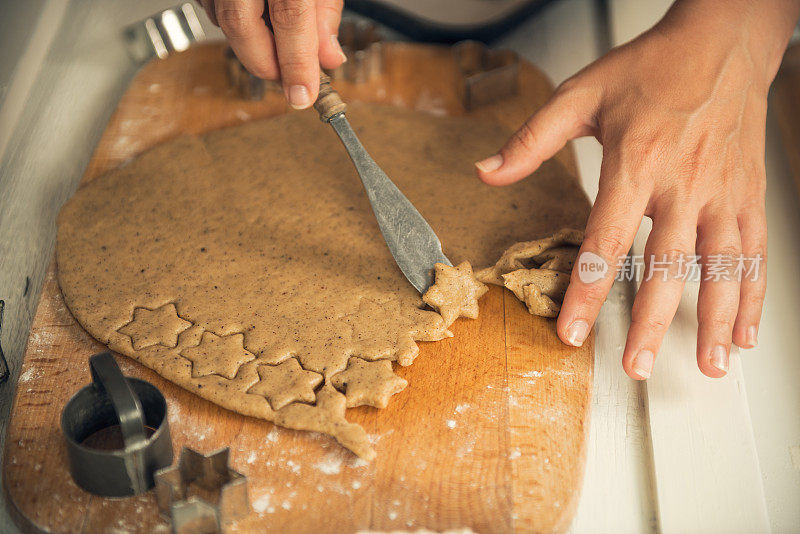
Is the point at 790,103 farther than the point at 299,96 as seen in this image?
Yes

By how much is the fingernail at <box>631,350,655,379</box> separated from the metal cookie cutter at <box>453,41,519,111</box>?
2.90 feet

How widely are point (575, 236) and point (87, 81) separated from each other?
1353 millimetres

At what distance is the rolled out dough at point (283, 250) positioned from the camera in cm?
116

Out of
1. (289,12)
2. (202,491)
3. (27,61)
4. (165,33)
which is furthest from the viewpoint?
(165,33)

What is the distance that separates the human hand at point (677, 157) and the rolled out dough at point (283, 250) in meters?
0.18

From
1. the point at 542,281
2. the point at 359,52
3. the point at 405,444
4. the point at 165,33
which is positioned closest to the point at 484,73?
the point at 359,52

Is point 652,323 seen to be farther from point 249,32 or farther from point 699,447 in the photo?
point 249,32

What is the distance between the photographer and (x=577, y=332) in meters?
1.21

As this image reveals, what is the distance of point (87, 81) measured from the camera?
1877mm

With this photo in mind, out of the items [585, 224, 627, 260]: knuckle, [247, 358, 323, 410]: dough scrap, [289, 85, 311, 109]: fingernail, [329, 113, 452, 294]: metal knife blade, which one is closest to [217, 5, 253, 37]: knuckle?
[289, 85, 311, 109]: fingernail

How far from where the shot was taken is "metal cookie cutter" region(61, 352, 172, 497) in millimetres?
920

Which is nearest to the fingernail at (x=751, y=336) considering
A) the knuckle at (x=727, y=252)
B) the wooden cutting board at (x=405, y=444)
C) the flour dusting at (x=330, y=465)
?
the knuckle at (x=727, y=252)

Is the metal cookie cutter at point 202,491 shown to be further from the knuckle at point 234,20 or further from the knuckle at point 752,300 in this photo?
the knuckle at point 752,300

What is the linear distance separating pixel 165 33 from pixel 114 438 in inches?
53.6
